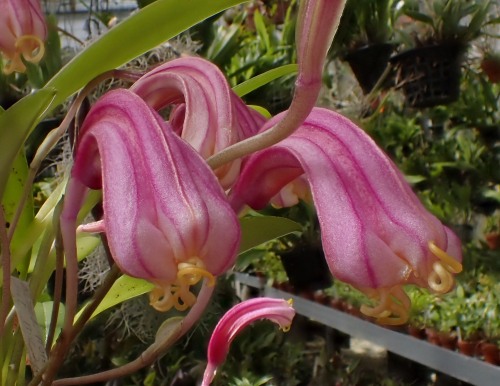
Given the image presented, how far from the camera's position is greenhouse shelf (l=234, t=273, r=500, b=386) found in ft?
5.05

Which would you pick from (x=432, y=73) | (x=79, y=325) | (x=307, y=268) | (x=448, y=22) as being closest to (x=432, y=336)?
(x=307, y=268)

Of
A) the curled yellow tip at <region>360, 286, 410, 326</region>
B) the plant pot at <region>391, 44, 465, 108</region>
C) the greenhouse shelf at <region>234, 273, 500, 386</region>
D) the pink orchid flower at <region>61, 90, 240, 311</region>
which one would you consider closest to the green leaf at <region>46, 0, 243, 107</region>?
the pink orchid flower at <region>61, 90, 240, 311</region>

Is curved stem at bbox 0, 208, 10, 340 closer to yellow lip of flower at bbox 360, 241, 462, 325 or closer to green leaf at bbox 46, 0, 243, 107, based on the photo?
green leaf at bbox 46, 0, 243, 107

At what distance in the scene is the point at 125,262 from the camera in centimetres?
30

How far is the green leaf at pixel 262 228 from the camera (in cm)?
53

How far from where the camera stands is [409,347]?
5.87ft

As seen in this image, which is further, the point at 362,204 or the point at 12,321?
the point at 12,321

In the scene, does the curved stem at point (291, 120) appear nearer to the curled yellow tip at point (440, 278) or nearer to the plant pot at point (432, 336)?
the curled yellow tip at point (440, 278)

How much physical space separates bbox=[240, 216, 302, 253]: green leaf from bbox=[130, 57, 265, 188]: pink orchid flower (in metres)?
0.09

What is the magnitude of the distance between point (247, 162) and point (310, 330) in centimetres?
230

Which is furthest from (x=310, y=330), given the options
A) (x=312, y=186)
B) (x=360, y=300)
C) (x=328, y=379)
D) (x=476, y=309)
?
(x=312, y=186)

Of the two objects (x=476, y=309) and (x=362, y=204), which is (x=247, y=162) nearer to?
(x=362, y=204)

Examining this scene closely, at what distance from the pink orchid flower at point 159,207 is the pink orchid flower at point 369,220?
0.05m

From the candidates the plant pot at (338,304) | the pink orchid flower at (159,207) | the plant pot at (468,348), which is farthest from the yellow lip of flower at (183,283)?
the plant pot at (338,304)
